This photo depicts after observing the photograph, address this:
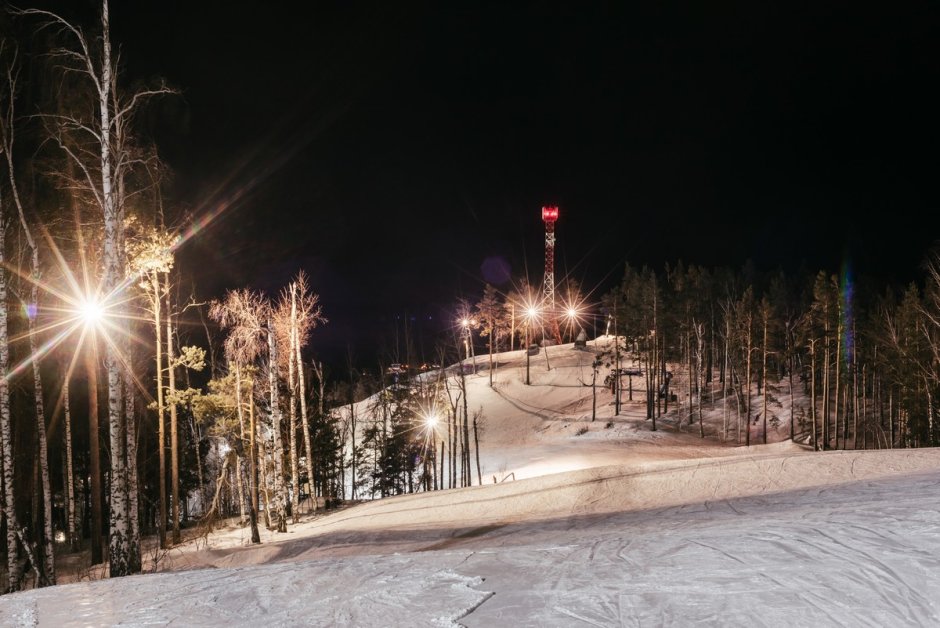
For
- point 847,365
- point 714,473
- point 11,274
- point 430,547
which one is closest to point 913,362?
point 847,365

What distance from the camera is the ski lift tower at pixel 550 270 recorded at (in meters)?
81.2

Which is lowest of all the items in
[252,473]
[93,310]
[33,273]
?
[252,473]

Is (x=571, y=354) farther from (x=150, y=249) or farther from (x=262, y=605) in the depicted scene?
(x=262, y=605)

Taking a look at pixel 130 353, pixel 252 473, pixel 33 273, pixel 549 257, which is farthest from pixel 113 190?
pixel 549 257

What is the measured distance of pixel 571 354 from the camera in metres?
70.6

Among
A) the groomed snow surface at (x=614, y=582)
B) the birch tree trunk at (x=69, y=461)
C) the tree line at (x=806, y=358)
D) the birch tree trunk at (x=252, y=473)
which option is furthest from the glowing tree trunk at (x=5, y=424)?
the tree line at (x=806, y=358)

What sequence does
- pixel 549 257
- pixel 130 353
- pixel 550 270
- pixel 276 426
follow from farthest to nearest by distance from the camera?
1. pixel 549 257
2. pixel 550 270
3. pixel 276 426
4. pixel 130 353

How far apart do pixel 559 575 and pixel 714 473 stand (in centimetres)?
1351

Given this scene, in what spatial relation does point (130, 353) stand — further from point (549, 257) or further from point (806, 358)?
point (549, 257)

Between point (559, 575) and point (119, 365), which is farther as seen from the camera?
point (119, 365)

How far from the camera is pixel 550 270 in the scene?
270ft

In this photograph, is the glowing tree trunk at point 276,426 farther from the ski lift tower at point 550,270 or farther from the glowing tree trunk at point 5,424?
the ski lift tower at point 550,270

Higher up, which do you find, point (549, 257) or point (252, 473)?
point (549, 257)

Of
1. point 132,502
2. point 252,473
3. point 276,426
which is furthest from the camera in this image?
point 276,426
